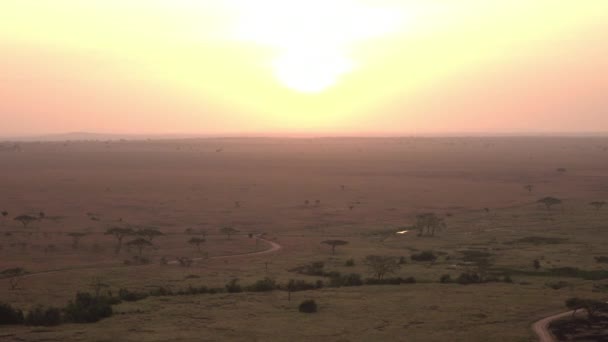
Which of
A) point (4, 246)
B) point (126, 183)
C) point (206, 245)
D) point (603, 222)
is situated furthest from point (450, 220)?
point (126, 183)

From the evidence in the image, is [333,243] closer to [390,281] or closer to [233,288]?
[390,281]

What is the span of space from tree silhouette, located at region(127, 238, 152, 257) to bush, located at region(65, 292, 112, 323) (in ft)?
55.6

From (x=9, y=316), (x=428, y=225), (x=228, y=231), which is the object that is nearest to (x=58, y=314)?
(x=9, y=316)

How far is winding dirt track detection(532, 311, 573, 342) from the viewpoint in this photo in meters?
32.2

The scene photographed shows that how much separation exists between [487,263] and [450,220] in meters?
26.6

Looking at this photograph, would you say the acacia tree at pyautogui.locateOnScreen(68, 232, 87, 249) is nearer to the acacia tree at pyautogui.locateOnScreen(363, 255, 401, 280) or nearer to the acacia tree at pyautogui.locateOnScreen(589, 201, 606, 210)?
the acacia tree at pyautogui.locateOnScreen(363, 255, 401, 280)

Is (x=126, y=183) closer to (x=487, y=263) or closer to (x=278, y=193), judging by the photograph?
(x=278, y=193)

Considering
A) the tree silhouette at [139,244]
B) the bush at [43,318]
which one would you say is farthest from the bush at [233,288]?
the tree silhouette at [139,244]

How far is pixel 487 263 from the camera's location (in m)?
52.4

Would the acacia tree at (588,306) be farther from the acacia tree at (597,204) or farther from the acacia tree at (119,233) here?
the acacia tree at (597,204)

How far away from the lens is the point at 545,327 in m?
34.0

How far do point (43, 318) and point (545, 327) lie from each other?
83.6 ft

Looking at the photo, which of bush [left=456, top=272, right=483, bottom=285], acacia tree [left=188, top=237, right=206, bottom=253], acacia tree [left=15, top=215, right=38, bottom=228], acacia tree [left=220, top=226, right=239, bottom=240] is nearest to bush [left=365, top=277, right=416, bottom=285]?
bush [left=456, top=272, right=483, bottom=285]

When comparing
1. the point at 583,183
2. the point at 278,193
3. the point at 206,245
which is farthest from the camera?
the point at 583,183
